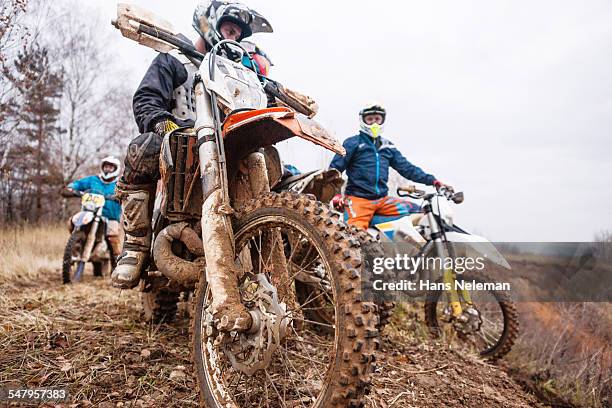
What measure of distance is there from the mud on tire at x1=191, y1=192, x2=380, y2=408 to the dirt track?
66cm

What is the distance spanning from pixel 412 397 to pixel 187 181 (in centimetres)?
174

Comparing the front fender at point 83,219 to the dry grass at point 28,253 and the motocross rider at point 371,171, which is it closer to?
the dry grass at point 28,253

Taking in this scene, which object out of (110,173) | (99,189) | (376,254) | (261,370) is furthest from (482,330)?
(110,173)

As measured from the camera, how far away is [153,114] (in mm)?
2375

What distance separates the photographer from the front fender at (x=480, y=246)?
378cm

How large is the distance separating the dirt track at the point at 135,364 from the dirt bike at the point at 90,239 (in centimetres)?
234

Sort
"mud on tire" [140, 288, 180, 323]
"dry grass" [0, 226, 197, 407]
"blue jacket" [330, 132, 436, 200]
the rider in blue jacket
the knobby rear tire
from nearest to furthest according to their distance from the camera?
"dry grass" [0, 226, 197, 407], "mud on tire" [140, 288, 180, 323], "blue jacket" [330, 132, 436, 200], the knobby rear tire, the rider in blue jacket

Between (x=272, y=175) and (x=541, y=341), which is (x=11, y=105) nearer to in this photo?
(x=272, y=175)

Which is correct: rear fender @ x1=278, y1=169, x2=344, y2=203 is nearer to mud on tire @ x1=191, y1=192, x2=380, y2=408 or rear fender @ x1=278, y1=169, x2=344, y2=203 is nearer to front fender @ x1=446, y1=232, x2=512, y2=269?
mud on tire @ x1=191, y1=192, x2=380, y2=408

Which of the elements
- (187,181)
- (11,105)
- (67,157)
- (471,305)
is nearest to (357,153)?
(471,305)

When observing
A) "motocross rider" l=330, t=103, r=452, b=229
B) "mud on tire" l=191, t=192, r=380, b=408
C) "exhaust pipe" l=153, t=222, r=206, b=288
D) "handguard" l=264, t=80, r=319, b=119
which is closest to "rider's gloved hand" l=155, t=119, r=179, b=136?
"exhaust pipe" l=153, t=222, r=206, b=288

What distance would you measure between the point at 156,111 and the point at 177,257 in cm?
82

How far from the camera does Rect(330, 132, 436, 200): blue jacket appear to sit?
4953mm

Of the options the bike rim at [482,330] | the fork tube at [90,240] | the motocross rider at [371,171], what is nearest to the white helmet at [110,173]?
the fork tube at [90,240]
